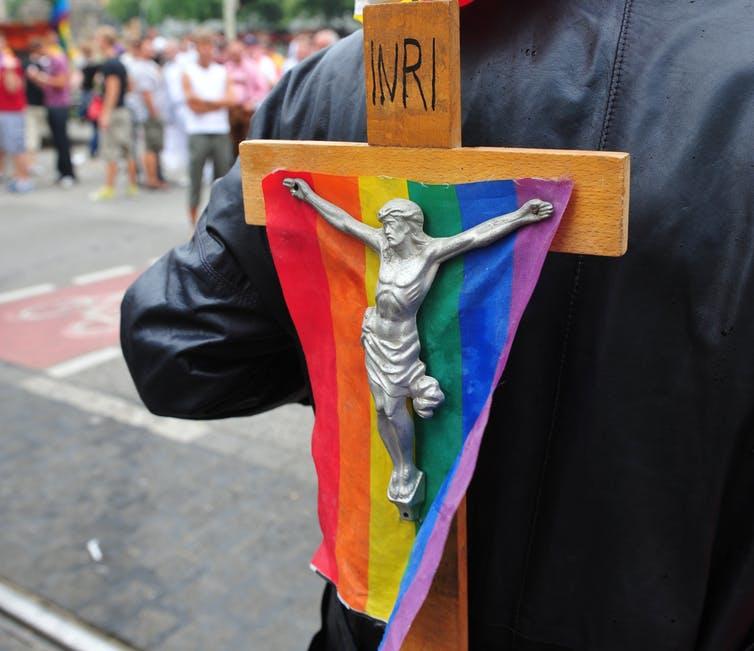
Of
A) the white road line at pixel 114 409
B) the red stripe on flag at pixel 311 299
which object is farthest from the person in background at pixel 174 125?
the red stripe on flag at pixel 311 299

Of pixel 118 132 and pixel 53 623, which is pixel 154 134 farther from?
pixel 53 623

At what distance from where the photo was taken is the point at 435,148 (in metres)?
0.95

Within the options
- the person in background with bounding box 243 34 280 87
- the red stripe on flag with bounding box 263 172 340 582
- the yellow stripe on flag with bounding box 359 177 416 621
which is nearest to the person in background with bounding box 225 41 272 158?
the person in background with bounding box 243 34 280 87

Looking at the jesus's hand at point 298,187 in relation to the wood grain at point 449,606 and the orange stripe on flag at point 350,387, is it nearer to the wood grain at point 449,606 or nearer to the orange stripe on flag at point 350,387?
the orange stripe on flag at point 350,387

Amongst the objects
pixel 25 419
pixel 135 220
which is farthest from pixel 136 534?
pixel 135 220

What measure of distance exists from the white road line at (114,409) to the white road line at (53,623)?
127 centimetres

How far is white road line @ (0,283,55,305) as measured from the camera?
660 cm

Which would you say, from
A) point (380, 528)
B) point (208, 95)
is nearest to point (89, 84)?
point (208, 95)

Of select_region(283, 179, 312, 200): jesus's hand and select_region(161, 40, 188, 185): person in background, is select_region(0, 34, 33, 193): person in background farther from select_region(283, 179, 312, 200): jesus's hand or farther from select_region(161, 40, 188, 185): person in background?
select_region(283, 179, 312, 200): jesus's hand

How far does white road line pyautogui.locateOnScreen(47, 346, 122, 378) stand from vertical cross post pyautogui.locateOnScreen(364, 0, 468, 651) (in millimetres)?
4616

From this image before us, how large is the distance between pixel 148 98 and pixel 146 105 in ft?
0.27

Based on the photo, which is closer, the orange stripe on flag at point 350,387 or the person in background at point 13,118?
the orange stripe on flag at point 350,387

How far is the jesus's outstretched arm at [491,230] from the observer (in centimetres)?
90

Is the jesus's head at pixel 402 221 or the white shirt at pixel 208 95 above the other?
the jesus's head at pixel 402 221
